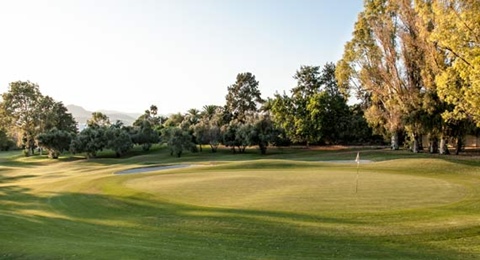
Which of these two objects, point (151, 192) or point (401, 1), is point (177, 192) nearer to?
point (151, 192)

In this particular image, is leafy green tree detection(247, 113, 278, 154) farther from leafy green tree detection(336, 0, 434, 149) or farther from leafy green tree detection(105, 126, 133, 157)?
leafy green tree detection(105, 126, 133, 157)

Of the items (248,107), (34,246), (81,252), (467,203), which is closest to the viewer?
(81,252)

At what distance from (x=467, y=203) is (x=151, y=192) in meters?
15.6

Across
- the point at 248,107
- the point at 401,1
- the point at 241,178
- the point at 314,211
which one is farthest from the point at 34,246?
the point at 248,107

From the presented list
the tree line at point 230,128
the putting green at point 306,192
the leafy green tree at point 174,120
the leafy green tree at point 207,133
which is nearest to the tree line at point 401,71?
the tree line at point 230,128

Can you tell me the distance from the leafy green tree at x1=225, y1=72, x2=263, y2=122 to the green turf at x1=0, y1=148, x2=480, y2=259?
7185 cm

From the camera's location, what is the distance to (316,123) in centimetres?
6906

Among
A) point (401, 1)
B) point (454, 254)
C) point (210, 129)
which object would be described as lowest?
point (454, 254)

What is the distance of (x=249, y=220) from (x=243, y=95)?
8314 cm

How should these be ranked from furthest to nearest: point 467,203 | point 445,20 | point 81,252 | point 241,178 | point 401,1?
point 401,1 → point 241,178 → point 445,20 → point 467,203 → point 81,252

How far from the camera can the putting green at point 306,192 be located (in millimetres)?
18016

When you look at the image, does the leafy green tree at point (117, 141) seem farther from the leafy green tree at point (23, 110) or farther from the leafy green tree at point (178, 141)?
the leafy green tree at point (23, 110)

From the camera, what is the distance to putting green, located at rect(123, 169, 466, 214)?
18016 millimetres

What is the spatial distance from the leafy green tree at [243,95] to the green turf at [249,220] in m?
71.9
